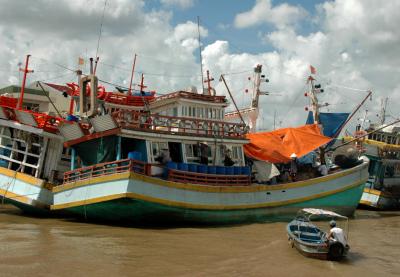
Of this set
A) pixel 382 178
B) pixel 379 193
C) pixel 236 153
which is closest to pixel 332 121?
pixel 379 193

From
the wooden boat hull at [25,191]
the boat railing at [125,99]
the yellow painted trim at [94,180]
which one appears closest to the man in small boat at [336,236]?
the yellow painted trim at [94,180]

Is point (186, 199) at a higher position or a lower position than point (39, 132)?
lower

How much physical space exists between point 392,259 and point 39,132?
41.3ft

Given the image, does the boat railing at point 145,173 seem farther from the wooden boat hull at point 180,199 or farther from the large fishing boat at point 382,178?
the large fishing boat at point 382,178

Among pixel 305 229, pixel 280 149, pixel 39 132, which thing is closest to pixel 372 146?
pixel 280 149

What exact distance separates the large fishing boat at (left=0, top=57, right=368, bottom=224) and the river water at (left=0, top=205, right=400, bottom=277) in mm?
840

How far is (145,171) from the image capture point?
14.4m

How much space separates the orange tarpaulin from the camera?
763 inches

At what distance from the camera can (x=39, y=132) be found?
16.2 meters

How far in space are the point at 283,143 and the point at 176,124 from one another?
20.2ft

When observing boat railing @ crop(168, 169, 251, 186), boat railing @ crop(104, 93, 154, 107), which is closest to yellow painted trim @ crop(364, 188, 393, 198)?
boat railing @ crop(168, 169, 251, 186)

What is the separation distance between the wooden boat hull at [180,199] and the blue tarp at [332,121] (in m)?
5.86

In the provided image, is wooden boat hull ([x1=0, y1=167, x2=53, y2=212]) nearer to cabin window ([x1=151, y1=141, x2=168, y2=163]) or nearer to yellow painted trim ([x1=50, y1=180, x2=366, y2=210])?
yellow painted trim ([x1=50, y1=180, x2=366, y2=210])

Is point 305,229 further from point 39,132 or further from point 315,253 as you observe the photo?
point 39,132
